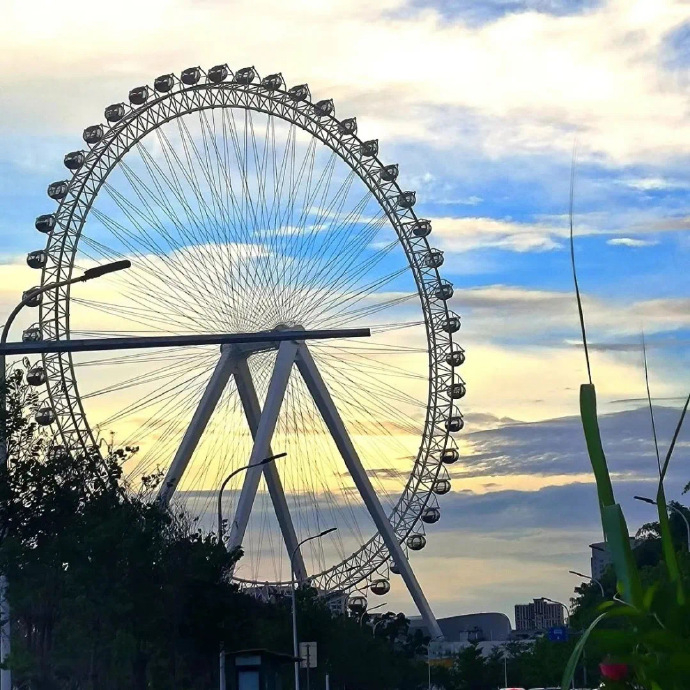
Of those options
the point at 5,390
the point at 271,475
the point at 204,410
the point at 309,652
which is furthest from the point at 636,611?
the point at 271,475

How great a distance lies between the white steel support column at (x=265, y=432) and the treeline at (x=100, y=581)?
27.5 feet

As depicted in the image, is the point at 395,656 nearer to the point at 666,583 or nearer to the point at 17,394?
the point at 17,394

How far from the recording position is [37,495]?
31.7m

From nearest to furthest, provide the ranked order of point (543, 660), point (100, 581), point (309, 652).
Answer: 1. point (100, 581)
2. point (309, 652)
3. point (543, 660)

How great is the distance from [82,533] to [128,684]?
190 inches

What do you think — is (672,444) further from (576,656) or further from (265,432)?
(265,432)

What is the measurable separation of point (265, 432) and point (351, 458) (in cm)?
540

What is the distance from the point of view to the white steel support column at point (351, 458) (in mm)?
52406

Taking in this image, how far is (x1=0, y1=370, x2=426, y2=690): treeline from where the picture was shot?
31.3 meters

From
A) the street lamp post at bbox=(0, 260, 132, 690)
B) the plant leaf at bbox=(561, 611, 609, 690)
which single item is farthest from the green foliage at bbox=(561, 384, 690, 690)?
the street lamp post at bbox=(0, 260, 132, 690)

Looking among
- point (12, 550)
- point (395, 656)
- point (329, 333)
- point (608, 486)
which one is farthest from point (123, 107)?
point (395, 656)

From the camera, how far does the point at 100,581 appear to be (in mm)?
34312

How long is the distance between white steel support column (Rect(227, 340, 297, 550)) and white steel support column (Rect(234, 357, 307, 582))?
0.51 meters

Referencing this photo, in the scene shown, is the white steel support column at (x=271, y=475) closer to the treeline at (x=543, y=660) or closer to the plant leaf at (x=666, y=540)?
the treeline at (x=543, y=660)
